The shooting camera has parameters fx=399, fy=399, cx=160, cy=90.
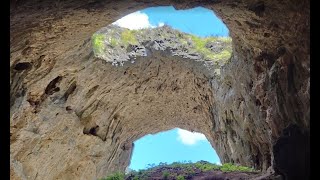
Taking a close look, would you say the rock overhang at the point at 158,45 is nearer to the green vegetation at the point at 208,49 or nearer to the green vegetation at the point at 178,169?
the green vegetation at the point at 208,49

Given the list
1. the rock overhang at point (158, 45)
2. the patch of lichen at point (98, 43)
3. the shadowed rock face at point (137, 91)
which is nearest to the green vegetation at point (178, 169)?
the shadowed rock face at point (137, 91)

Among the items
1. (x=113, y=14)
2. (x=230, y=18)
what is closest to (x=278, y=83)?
(x=230, y=18)

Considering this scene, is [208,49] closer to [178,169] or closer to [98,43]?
[98,43]

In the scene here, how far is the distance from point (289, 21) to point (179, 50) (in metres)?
5.98

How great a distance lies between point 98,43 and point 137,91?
90.4 inches

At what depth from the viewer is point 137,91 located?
40.6ft

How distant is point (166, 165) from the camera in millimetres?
11625

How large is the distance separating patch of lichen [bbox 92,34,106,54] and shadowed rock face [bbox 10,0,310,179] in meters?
0.38

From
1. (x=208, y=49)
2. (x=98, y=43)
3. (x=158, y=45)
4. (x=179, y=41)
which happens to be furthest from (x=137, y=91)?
(x=208, y=49)

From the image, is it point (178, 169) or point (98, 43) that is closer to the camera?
point (98, 43)

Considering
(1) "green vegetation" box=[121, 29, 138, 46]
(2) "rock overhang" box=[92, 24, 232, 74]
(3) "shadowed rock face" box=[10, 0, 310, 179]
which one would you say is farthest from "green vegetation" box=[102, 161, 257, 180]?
(1) "green vegetation" box=[121, 29, 138, 46]

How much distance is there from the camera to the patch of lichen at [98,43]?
10.4 metres

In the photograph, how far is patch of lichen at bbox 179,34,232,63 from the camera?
12.1 meters
